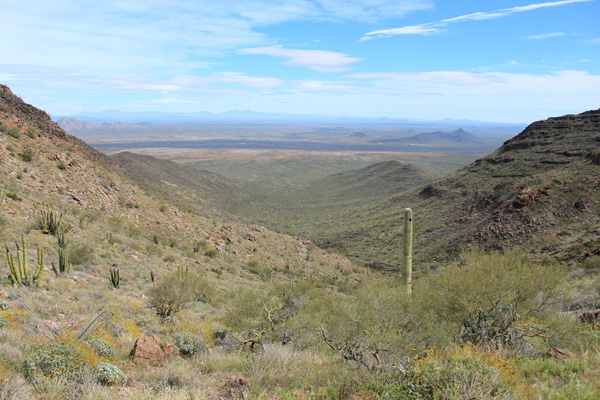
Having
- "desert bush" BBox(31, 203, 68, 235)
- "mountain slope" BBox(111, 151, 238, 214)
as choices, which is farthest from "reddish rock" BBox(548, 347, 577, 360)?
"mountain slope" BBox(111, 151, 238, 214)

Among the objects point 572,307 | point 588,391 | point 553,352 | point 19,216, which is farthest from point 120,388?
point 572,307

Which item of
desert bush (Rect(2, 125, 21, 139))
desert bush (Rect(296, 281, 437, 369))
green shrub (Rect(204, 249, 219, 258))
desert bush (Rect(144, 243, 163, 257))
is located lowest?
green shrub (Rect(204, 249, 219, 258))

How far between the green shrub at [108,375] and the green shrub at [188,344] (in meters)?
2.07

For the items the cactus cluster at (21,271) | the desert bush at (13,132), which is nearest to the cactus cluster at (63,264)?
the cactus cluster at (21,271)

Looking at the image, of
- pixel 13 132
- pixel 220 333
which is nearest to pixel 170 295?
pixel 220 333

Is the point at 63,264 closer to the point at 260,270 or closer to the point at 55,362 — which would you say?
the point at 55,362

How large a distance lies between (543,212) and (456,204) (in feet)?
38.7

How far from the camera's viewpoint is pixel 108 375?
556 cm

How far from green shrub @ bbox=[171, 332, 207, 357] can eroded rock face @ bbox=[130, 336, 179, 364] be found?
432 mm

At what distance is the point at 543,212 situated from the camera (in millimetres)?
26484

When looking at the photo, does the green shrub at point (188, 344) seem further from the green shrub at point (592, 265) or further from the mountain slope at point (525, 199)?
the mountain slope at point (525, 199)

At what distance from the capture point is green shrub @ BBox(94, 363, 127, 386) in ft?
18.2

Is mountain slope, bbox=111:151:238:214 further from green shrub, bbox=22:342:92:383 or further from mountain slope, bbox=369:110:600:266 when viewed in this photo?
green shrub, bbox=22:342:92:383

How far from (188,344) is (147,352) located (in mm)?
1180
